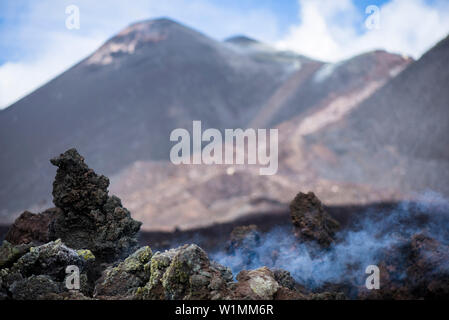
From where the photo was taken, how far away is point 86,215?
8.06m

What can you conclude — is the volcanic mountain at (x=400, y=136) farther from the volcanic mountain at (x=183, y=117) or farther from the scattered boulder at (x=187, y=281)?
the scattered boulder at (x=187, y=281)

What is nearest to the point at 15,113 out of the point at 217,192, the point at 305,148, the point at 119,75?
the point at 119,75

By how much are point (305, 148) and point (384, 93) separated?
952 cm

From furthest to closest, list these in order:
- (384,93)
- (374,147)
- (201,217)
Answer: (384,93) → (374,147) → (201,217)

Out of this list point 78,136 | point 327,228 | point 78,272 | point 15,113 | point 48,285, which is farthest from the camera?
point 15,113

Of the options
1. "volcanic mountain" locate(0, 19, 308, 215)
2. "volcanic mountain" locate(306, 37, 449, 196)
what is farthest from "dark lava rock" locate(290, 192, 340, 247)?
"volcanic mountain" locate(0, 19, 308, 215)

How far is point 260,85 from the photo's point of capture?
37.8 metres

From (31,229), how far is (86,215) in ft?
5.11

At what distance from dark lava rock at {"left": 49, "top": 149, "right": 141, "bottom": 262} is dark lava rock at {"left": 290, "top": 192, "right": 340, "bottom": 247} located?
15.8ft

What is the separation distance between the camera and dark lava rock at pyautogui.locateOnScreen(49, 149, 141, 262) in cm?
783

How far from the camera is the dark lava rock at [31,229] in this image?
814cm

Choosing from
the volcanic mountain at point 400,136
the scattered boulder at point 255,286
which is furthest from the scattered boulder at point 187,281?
the volcanic mountain at point 400,136

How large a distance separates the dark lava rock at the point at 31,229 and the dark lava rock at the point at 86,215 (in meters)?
0.37

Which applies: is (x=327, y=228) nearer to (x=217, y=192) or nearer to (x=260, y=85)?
(x=217, y=192)
